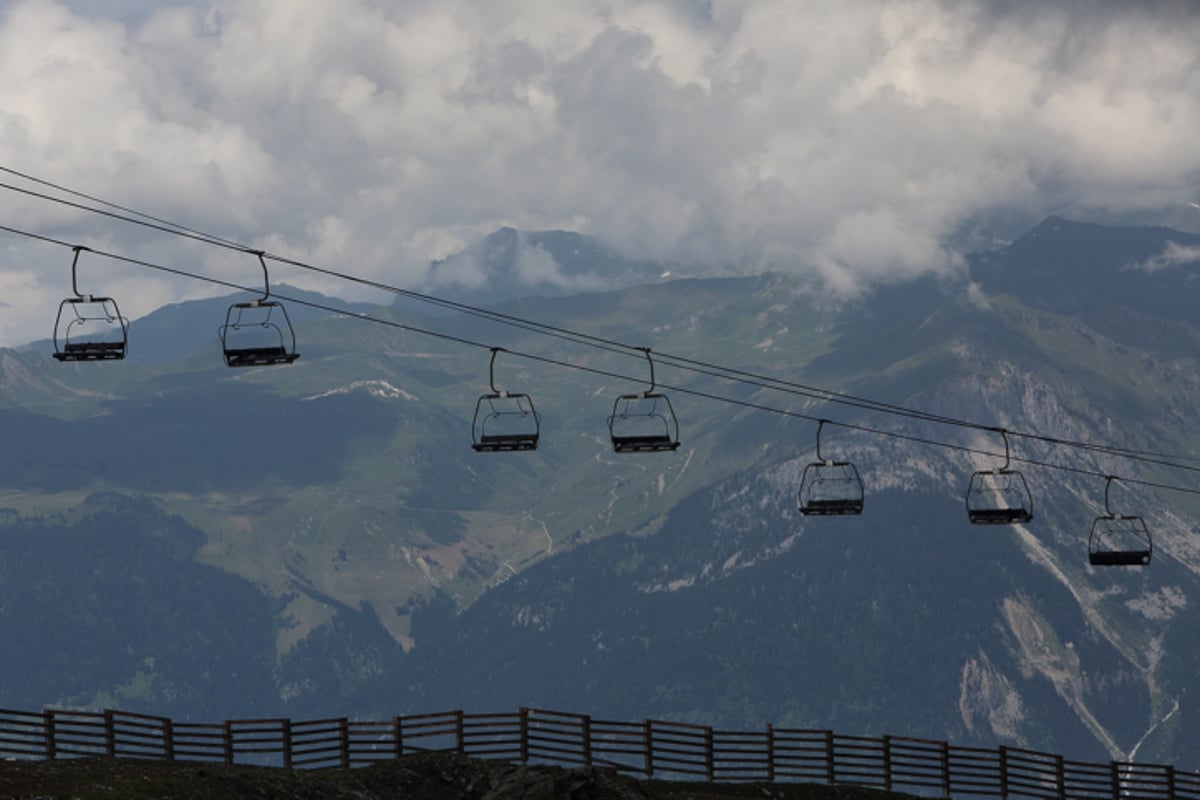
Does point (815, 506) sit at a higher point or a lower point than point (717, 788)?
higher

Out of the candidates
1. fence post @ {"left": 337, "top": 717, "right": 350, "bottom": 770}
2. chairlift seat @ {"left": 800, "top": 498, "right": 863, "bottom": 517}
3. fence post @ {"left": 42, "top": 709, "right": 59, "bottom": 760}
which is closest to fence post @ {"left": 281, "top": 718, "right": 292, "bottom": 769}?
fence post @ {"left": 337, "top": 717, "right": 350, "bottom": 770}

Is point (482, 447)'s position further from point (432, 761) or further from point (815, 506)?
point (432, 761)

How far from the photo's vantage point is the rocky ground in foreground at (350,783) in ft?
168

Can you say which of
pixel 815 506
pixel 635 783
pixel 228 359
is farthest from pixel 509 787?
pixel 228 359

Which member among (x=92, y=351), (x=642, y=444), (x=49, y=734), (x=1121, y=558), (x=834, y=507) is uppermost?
(x=92, y=351)

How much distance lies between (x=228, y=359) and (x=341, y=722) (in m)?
26.3

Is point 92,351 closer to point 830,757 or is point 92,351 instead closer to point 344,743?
point 344,743

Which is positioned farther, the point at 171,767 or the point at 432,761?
the point at 432,761

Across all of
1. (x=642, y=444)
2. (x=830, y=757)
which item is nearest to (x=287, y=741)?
(x=830, y=757)

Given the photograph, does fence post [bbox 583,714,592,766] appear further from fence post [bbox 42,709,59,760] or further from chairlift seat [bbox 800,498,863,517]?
fence post [bbox 42,709,59,760]

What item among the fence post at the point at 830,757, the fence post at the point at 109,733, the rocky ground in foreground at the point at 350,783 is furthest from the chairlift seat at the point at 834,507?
the fence post at the point at 109,733

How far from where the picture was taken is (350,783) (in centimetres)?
5919

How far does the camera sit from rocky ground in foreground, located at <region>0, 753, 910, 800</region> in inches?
2010

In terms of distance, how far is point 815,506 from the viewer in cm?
5641
